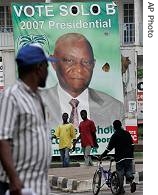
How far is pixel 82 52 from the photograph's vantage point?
22.5 metres

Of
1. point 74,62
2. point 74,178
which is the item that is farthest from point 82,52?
point 74,178

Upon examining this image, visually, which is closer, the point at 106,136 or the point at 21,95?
the point at 21,95

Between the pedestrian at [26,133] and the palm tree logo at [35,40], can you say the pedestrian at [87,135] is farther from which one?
the pedestrian at [26,133]

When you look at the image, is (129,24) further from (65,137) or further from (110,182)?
(110,182)

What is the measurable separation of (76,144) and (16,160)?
17056 mm

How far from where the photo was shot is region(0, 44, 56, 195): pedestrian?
502 centimetres

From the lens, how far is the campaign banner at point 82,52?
883 inches

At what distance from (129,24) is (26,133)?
117 feet

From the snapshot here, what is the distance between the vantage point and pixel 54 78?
73.7 feet

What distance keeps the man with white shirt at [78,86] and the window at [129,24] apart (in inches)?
659

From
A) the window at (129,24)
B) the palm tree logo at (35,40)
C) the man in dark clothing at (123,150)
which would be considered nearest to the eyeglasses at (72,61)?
the palm tree logo at (35,40)

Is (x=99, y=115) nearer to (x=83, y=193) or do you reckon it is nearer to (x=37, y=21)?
(x=37, y=21)

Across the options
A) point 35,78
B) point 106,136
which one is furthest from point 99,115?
point 35,78
